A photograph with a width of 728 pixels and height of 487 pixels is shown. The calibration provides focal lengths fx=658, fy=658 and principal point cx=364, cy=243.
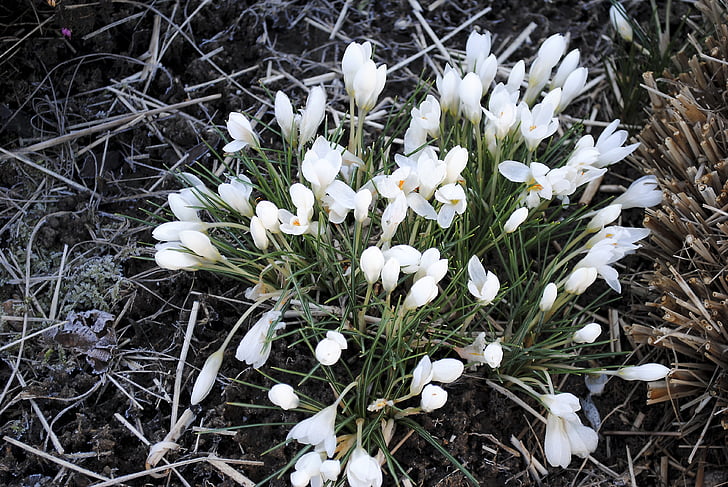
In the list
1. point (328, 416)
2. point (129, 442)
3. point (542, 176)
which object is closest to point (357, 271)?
point (328, 416)

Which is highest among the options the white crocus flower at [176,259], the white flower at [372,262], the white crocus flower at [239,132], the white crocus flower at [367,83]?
the white crocus flower at [367,83]

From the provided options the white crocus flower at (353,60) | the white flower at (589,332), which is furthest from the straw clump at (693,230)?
the white crocus flower at (353,60)

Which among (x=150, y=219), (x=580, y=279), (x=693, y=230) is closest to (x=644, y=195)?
(x=693, y=230)

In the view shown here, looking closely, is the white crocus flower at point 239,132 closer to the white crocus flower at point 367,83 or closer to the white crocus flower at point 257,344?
the white crocus flower at point 367,83

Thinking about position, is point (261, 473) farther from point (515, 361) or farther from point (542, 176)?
point (542, 176)

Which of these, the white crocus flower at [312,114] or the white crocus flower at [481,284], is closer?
the white crocus flower at [481,284]

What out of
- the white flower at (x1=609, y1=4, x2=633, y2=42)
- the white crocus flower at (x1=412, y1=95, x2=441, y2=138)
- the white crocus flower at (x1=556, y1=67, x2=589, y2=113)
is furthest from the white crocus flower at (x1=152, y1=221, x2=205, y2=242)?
the white flower at (x1=609, y1=4, x2=633, y2=42)
